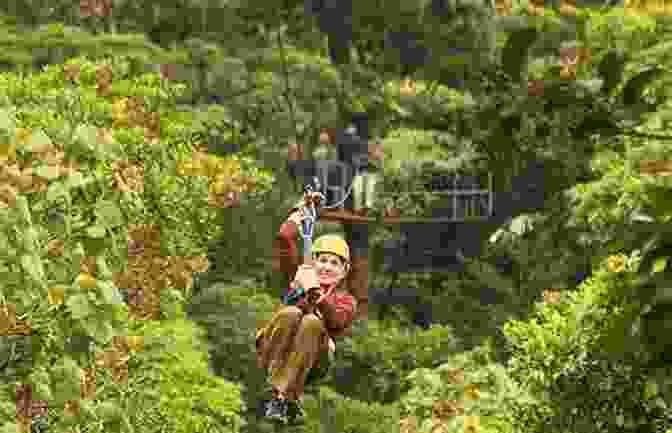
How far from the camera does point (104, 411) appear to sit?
4.92m

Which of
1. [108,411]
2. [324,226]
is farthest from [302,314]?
[324,226]

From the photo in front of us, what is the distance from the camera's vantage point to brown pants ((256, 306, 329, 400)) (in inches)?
221

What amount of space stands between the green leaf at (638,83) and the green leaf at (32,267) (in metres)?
1.99

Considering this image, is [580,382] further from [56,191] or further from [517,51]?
[517,51]

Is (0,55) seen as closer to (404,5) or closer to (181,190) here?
(181,190)

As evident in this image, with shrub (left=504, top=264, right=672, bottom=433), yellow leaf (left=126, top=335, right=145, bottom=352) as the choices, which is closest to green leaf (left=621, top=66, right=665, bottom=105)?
shrub (left=504, top=264, right=672, bottom=433)

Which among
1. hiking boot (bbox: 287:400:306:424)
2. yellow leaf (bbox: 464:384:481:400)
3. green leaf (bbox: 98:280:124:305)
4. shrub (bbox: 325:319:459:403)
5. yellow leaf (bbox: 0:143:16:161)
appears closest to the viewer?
green leaf (bbox: 98:280:124:305)

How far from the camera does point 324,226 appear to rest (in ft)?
58.6

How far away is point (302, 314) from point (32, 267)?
2.36m

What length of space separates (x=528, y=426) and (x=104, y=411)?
4635 millimetres

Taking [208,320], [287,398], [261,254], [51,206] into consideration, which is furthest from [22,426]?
[261,254]

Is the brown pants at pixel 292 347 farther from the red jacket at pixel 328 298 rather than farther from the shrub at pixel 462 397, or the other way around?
the shrub at pixel 462 397

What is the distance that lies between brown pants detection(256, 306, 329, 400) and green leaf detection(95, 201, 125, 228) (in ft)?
5.76

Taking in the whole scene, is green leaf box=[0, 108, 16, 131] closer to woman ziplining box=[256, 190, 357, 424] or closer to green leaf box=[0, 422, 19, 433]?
green leaf box=[0, 422, 19, 433]
